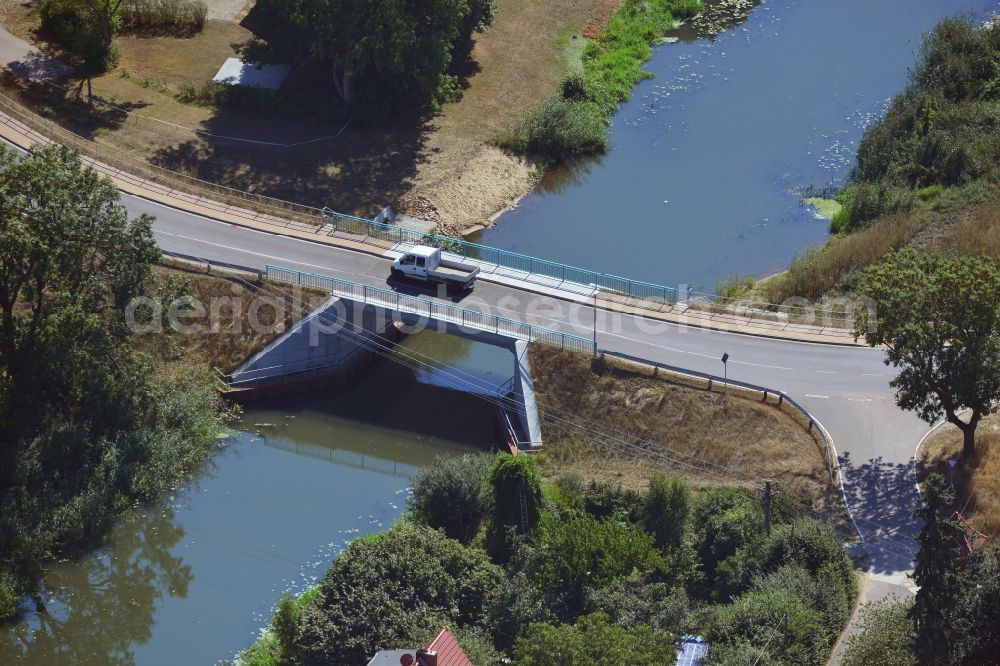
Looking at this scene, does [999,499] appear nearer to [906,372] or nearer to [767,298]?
[906,372]

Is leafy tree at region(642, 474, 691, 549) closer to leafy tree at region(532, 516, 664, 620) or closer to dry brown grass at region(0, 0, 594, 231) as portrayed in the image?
leafy tree at region(532, 516, 664, 620)

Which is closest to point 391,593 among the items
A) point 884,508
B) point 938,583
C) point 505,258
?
point 938,583

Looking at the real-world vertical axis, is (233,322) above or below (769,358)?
below

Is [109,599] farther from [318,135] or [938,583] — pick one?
[318,135]

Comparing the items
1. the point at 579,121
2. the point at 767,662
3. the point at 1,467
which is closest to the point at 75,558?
the point at 1,467

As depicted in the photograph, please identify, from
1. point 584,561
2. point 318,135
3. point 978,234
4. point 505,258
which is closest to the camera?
point 584,561

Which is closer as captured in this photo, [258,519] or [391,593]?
[391,593]
